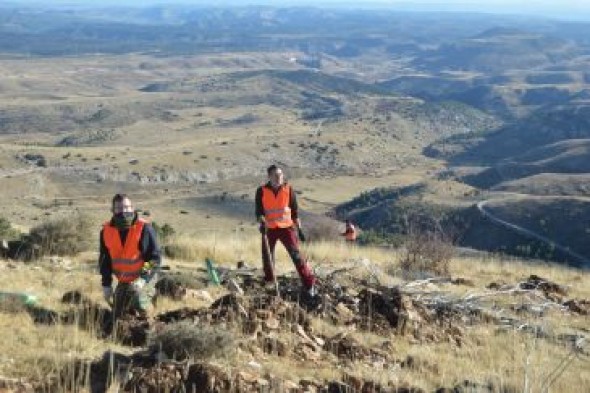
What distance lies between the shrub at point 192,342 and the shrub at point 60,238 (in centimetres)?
618

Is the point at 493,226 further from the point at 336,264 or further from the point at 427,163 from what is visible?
the point at 336,264

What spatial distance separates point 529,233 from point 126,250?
221 feet

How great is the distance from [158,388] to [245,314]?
217cm

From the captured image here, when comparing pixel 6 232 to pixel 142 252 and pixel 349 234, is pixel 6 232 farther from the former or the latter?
pixel 349 234

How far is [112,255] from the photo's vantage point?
836cm

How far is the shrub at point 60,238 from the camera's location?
12.5 m

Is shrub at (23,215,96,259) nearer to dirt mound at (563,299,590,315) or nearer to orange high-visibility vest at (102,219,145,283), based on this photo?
orange high-visibility vest at (102,219,145,283)

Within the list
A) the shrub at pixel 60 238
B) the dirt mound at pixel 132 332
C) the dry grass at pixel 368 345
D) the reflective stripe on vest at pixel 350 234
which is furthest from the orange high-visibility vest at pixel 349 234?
the dirt mound at pixel 132 332

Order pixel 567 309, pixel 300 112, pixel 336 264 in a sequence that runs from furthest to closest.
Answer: pixel 300 112 → pixel 336 264 → pixel 567 309

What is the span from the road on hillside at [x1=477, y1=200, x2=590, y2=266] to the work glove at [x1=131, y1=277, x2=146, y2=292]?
60.4 metres

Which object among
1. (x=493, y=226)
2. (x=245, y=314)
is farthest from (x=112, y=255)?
(x=493, y=226)

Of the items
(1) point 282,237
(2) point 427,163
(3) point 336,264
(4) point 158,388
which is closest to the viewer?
(4) point 158,388

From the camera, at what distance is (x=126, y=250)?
8383 mm

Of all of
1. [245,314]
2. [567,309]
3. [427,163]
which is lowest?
[427,163]
